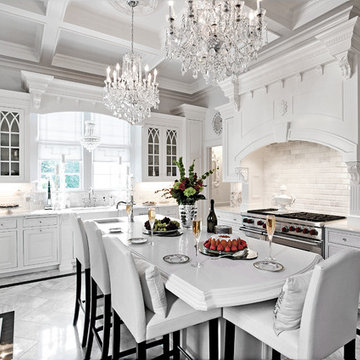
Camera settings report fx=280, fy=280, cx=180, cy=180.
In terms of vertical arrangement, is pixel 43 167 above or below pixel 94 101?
below

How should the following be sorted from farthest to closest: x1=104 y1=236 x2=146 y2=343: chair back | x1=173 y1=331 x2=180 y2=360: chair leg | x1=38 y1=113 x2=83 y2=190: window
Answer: x1=38 y1=113 x2=83 y2=190: window
x1=173 y1=331 x2=180 y2=360: chair leg
x1=104 y1=236 x2=146 y2=343: chair back

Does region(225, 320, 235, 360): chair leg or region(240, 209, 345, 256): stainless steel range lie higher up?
region(240, 209, 345, 256): stainless steel range

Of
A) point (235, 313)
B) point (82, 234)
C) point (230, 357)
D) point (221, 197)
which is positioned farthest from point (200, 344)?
point (221, 197)

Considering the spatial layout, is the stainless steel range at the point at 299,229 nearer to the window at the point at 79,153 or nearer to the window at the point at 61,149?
the window at the point at 79,153

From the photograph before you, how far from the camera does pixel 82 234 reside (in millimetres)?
2527

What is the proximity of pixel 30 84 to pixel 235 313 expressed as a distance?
4.12 meters

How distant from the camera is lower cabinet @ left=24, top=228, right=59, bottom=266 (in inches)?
158

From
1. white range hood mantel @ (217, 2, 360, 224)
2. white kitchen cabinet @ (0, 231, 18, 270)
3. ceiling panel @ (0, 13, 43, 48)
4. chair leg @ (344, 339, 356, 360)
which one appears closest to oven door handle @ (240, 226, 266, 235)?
white range hood mantel @ (217, 2, 360, 224)

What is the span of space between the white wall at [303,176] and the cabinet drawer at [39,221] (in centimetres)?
304

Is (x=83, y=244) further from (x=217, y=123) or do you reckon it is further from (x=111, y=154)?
(x=217, y=123)

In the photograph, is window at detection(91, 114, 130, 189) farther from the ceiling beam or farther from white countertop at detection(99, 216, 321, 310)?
white countertop at detection(99, 216, 321, 310)

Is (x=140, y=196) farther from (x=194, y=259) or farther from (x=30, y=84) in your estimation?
(x=194, y=259)

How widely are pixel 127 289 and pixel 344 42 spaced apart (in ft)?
10.1

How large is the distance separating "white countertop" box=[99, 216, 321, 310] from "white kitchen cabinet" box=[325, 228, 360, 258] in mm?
1177
